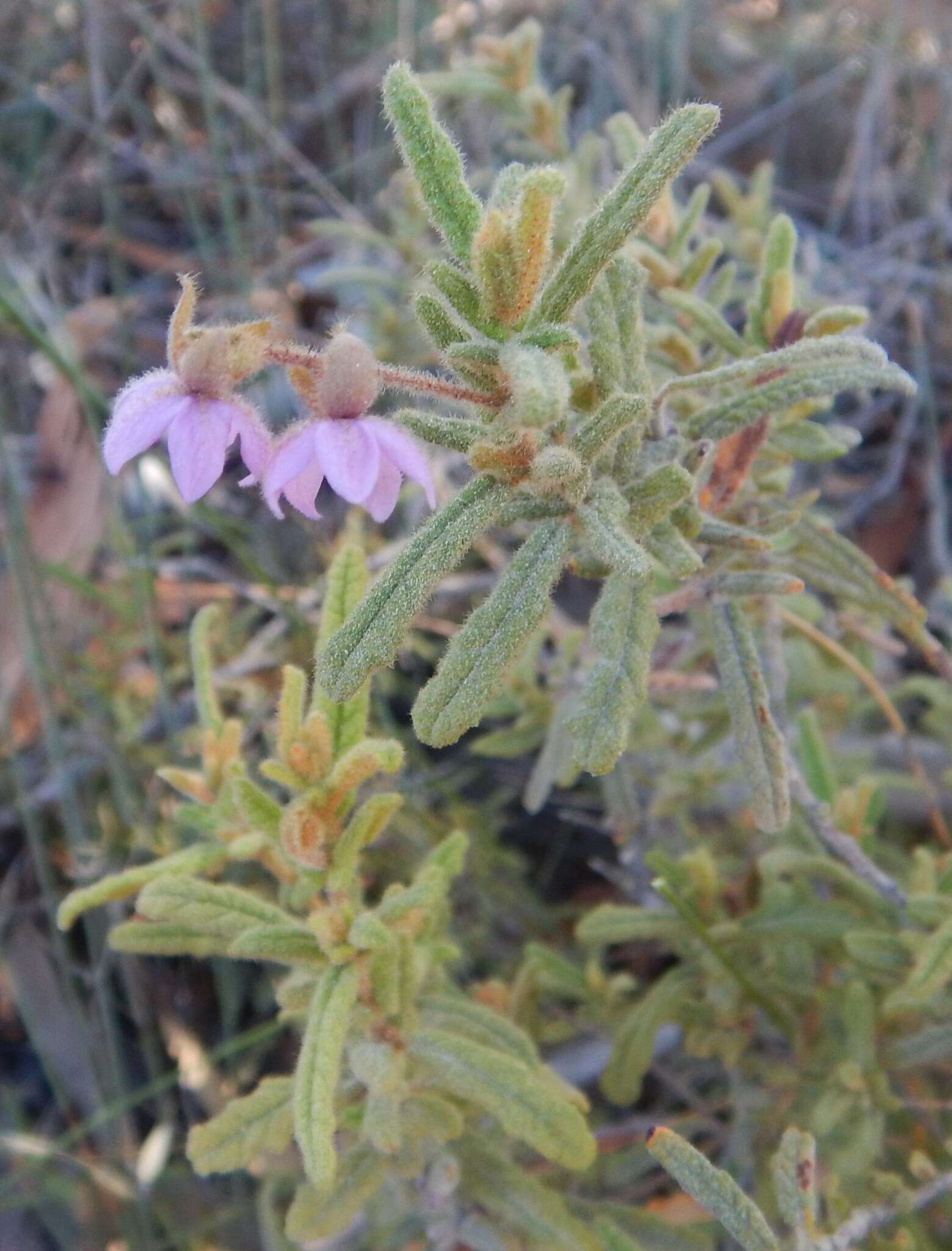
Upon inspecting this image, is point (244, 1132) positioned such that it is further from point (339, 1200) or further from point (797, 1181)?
point (797, 1181)

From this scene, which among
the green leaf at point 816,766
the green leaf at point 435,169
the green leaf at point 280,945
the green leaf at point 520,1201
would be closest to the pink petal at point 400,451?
the green leaf at point 435,169

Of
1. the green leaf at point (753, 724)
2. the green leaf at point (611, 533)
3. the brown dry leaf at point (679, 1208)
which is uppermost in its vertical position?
the green leaf at point (611, 533)

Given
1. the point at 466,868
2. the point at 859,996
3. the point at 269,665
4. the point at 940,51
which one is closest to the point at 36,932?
the point at 269,665

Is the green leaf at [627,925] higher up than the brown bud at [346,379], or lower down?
lower down

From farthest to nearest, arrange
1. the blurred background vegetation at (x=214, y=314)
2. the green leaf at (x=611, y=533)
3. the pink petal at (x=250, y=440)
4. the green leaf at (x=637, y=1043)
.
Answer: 1. the blurred background vegetation at (x=214, y=314)
2. the green leaf at (x=637, y=1043)
3. the pink petal at (x=250, y=440)
4. the green leaf at (x=611, y=533)

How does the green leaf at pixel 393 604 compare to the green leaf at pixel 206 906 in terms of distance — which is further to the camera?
the green leaf at pixel 206 906

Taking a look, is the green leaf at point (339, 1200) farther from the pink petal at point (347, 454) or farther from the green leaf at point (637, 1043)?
the pink petal at point (347, 454)

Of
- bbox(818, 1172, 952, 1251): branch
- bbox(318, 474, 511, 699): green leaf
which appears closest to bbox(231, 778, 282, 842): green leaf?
bbox(318, 474, 511, 699): green leaf

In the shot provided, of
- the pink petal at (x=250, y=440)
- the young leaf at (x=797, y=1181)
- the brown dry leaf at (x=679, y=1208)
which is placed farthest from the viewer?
the brown dry leaf at (x=679, y=1208)
